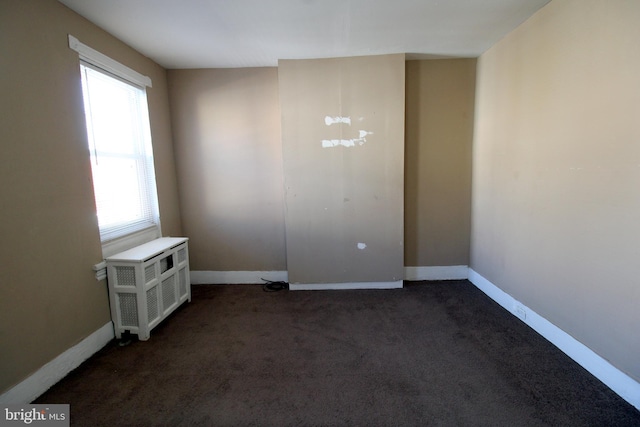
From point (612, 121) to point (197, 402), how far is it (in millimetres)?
3022

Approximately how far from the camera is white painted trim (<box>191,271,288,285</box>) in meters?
3.67

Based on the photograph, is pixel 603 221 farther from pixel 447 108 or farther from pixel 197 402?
pixel 197 402

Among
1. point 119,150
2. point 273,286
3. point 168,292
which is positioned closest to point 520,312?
point 273,286

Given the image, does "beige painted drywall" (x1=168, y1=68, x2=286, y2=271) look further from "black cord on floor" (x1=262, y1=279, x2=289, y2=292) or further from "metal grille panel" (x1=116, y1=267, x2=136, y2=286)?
"metal grille panel" (x1=116, y1=267, x2=136, y2=286)

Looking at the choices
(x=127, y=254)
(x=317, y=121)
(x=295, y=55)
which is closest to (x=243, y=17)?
(x=295, y=55)

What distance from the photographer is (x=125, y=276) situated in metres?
2.40

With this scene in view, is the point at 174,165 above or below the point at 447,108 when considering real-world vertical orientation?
below

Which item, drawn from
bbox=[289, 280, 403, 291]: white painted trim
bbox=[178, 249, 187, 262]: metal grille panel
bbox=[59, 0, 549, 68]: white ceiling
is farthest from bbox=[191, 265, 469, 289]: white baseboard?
bbox=[59, 0, 549, 68]: white ceiling

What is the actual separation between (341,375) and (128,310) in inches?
72.5

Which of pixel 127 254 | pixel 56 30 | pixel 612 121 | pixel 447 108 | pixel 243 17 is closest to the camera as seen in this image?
pixel 612 121

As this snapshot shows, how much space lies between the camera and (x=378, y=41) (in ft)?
9.12

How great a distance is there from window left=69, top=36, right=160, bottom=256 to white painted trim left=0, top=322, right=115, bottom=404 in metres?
0.74

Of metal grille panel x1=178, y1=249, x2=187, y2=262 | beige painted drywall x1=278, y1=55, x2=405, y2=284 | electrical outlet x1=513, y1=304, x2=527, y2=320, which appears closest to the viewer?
electrical outlet x1=513, y1=304, x2=527, y2=320

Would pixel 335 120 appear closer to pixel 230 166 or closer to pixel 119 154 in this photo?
pixel 230 166
